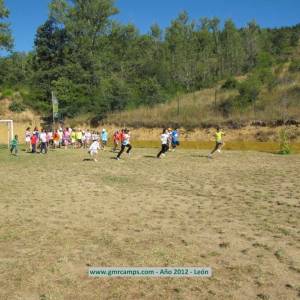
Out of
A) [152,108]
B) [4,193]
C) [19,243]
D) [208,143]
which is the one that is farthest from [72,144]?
[19,243]

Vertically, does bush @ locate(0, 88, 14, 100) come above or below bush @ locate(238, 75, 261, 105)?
above

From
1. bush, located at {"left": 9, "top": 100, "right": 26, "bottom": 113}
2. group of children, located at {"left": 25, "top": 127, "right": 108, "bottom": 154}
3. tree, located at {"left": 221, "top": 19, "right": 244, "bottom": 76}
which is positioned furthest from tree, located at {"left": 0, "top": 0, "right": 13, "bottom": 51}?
tree, located at {"left": 221, "top": 19, "right": 244, "bottom": 76}

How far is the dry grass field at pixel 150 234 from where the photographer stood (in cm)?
598

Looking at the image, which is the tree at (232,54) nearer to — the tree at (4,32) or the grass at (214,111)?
the grass at (214,111)

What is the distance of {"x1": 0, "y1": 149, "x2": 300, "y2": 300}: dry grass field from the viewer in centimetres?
598

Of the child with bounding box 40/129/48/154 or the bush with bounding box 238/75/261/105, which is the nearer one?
the child with bounding box 40/129/48/154

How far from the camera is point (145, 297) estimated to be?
18.6 feet

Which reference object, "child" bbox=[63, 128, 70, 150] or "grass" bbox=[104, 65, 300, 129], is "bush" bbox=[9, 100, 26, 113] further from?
"child" bbox=[63, 128, 70, 150]

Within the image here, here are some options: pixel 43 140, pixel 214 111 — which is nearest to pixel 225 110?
pixel 214 111

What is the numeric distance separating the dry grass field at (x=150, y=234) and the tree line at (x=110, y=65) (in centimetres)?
3035

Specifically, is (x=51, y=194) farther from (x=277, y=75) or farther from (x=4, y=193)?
(x=277, y=75)

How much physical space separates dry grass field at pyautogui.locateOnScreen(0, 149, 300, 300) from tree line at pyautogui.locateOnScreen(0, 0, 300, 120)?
99.6 feet

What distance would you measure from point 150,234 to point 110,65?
182ft

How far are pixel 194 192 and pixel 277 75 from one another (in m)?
42.4
